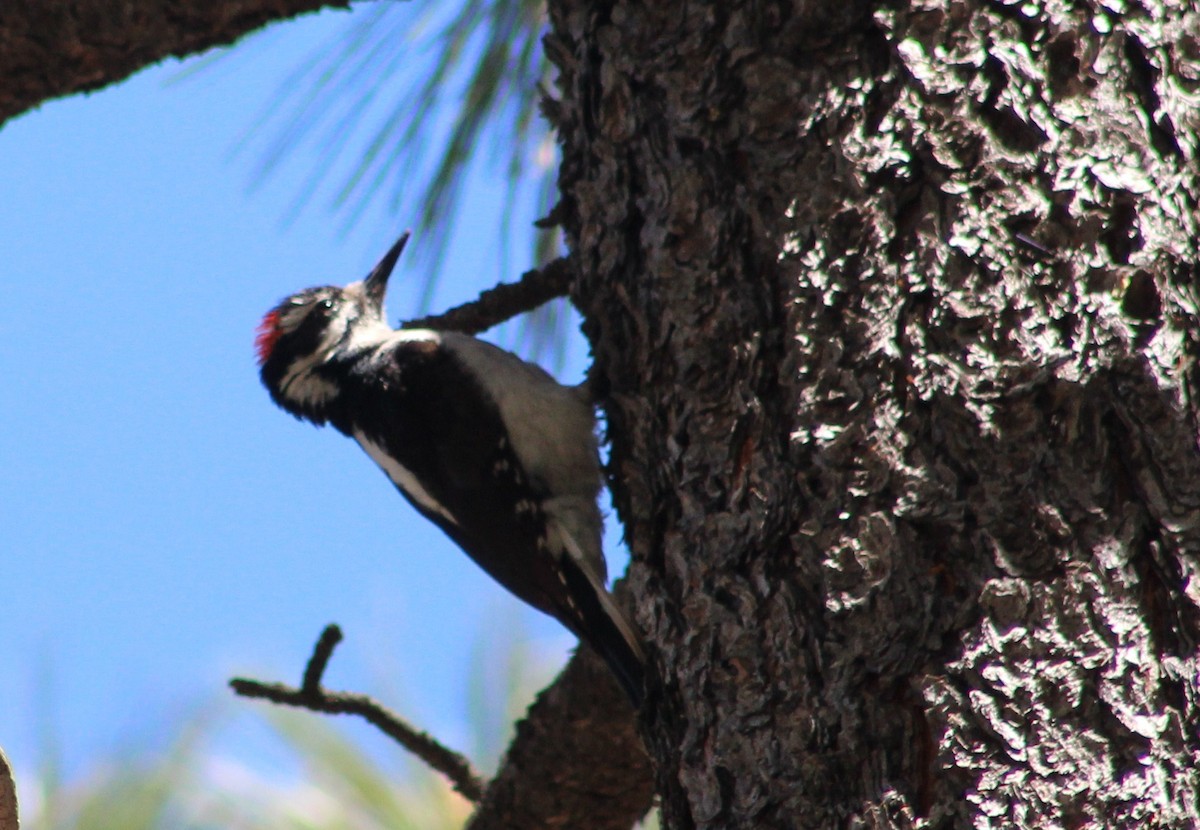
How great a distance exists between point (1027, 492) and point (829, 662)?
304mm

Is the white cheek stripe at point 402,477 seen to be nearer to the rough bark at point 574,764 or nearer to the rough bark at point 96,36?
the rough bark at point 574,764

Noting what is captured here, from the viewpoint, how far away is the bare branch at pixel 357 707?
2.49 metres

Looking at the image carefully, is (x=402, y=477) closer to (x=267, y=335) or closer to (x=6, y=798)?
(x=267, y=335)

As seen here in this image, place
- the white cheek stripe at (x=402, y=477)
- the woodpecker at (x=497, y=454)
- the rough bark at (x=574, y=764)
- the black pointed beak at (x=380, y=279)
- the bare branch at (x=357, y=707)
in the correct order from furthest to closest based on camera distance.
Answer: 1. the black pointed beak at (x=380, y=279)
2. the white cheek stripe at (x=402, y=477)
3. the woodpecker at (x=497, y=454)
4. the rough bark at (x=574, y=764)
5. the bare branch at (x=357, y=707)

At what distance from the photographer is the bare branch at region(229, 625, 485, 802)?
2494 mm

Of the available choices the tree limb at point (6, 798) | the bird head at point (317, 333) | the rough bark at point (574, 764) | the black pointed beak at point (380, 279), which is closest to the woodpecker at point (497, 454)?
the rough bark at point (574, 764)

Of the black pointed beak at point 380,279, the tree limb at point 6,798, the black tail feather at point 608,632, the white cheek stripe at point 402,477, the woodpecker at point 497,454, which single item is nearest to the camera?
the tree limb at point 6,798

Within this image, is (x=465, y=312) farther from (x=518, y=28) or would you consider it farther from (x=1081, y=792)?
(x=1081, y=792)

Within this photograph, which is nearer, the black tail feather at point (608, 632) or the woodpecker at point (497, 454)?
the black tail feather at point (608, 632)

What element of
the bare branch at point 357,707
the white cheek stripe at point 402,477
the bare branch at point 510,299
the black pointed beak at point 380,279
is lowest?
the bare branch at point 357,707

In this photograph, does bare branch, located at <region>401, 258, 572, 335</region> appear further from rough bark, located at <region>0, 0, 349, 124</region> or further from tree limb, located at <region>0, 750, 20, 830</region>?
tree limb, located at <region>0, 750, 20, 830</region>

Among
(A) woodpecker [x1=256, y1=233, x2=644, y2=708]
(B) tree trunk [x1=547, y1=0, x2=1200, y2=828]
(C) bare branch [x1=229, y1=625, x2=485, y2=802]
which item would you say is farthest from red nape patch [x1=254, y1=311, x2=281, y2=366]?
(B) tree trunk [x1=547, y1=0, x2=1200, y2=828]

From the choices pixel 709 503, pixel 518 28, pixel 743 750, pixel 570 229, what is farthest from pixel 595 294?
pixel 518 28

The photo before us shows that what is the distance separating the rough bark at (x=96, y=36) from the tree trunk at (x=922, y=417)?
4.19 ft
